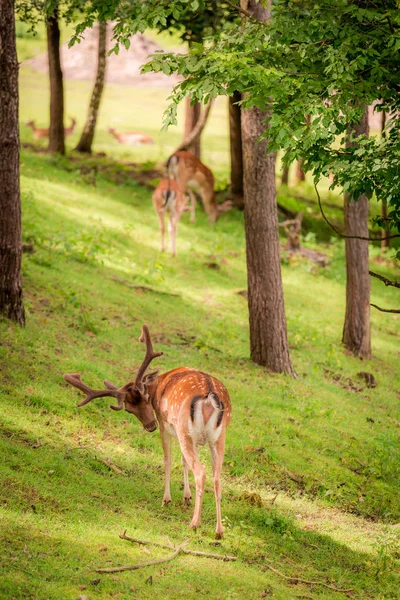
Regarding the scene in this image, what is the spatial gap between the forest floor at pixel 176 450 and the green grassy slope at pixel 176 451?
2 centimetres

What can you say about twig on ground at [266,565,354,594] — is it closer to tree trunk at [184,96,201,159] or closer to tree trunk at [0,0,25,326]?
tree trunk at [0,0,25,326]

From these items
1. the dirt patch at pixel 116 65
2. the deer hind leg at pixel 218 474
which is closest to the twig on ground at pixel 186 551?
the deer hind leg at pixel 218 474

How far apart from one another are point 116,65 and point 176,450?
133 feet

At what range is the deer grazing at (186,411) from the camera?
7.38 meters

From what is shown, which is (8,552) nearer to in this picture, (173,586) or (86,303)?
(173,586)

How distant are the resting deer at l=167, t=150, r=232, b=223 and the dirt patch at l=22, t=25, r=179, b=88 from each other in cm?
2494

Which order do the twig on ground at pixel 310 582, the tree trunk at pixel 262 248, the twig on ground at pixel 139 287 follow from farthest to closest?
the twig on ground at pixel 139 287
the tree trunk at pixel 262 248
the twig on ground at pixel 310 582

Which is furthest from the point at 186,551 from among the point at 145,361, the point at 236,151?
the point at 236,151

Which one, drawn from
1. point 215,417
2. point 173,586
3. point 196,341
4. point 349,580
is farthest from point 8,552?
point 196,341

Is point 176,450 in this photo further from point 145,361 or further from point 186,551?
point 186,551

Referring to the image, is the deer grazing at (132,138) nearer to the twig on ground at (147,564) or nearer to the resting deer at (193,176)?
the resting deer at (193,176)

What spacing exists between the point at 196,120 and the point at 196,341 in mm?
12737

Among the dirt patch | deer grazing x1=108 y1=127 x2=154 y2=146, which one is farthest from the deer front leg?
the dirt patch

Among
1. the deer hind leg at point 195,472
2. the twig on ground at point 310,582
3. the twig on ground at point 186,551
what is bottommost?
the twig on ground at point 310,582
